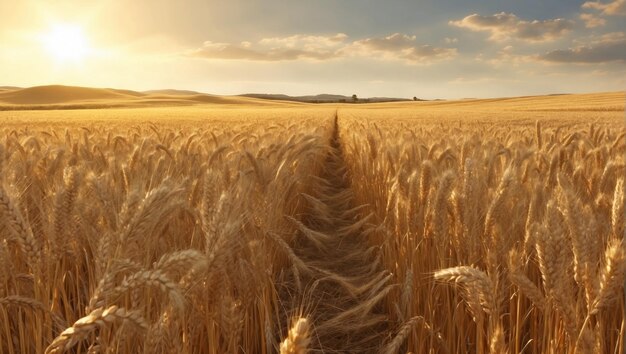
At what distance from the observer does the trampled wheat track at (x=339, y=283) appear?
243 cm

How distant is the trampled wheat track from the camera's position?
2426mm

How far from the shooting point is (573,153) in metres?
3.79

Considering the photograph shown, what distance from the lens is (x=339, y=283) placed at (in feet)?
10.1

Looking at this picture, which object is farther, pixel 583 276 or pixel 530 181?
pixel 530 181

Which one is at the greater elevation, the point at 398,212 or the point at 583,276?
the point at 583,276

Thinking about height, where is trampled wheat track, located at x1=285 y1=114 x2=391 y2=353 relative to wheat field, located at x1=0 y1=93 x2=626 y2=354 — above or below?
below

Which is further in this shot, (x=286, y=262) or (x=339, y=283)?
(x=286, y=262)

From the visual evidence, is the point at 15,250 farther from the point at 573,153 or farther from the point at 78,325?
the point at 573,153

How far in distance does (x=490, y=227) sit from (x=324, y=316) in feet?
4.11

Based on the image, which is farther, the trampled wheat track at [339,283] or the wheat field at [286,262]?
the trampled wheat track at [339,283]

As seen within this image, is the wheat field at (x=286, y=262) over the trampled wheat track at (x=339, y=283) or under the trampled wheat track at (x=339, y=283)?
over

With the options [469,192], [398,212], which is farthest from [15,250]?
[469,192]

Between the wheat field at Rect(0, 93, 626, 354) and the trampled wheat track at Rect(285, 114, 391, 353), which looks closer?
the wheat field at Rect(0, 93, 626, 354)

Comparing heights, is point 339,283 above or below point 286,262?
below
